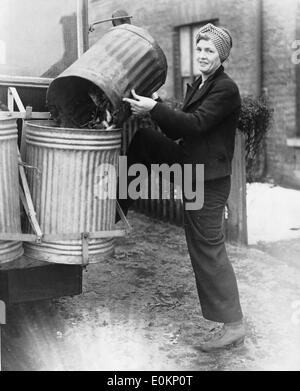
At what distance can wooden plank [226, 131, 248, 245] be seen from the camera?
6.45 m

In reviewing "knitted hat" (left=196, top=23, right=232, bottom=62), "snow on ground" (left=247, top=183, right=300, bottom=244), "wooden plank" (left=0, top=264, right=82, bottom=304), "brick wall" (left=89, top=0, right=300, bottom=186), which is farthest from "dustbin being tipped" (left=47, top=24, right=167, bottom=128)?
"brick wall" (left=89, top=0, right=300, bottom=186)

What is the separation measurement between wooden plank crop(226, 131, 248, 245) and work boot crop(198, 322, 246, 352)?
2.76 meters

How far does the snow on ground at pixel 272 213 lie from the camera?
7012 mm

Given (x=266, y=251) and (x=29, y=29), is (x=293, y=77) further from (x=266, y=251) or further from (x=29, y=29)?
(x=29, y=29)

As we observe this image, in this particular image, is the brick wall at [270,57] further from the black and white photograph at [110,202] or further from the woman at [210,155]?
the woman at [210,155]

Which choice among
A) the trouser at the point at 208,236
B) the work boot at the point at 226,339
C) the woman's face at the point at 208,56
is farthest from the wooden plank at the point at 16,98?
the work boot at the point at 226,339

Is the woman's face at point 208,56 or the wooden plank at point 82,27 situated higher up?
the wooden plank at point 82,27

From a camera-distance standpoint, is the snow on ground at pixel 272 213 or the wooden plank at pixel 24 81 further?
the snow on ground at pixel 272 213

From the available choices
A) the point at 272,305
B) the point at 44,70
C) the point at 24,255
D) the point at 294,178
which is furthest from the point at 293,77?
the point at 24,255

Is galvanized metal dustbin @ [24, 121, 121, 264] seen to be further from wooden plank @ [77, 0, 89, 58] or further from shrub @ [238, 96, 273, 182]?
shrub @ [238, 96, 273, 182]

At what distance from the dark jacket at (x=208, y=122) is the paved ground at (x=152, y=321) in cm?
120

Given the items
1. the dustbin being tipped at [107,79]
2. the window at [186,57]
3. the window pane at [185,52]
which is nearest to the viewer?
the dustbin being tipped at [107,79]

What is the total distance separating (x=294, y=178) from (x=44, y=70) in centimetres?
658

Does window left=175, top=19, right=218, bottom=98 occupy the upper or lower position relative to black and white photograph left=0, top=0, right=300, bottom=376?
upper
